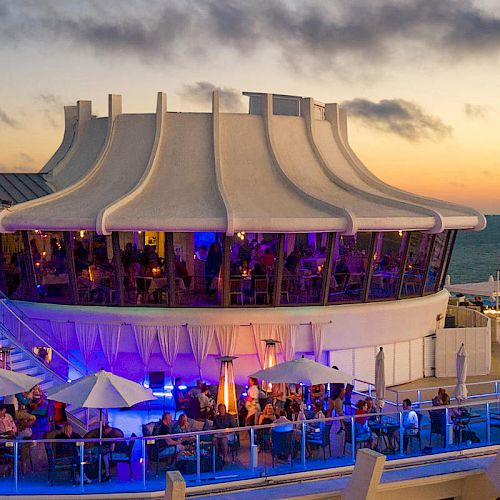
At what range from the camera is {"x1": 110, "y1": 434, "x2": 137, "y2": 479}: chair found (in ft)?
58.0

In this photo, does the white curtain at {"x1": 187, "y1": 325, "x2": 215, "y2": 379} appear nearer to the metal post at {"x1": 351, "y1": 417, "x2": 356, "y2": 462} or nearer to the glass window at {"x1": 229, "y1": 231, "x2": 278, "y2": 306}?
the glass window at {"x1": 229, "y1": 231, "x2": 278, "y2": 306}

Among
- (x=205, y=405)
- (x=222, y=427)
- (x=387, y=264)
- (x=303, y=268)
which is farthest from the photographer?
(x=387, y=264)

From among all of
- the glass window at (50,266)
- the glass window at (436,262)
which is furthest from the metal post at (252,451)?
the glass window at (436,262)

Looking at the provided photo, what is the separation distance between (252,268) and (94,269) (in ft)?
15.9

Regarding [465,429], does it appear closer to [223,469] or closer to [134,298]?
[223,469]

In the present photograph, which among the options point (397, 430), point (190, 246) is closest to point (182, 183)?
point (190, 246)

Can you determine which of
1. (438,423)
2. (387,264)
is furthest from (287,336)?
(438,423)

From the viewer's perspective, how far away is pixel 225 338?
27.8 metres

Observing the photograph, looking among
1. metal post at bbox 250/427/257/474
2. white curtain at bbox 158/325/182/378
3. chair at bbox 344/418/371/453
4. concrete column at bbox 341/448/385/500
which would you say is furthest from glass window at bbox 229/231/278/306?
concrete column at bbox 341/448/385/500

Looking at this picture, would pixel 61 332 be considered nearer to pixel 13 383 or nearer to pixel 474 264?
pixel 13 383

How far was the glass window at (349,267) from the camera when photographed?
2867cm

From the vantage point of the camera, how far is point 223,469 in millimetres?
18516

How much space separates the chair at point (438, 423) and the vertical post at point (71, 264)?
12610 mm

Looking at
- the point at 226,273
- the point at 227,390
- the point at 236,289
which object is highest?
the point at 226,273
